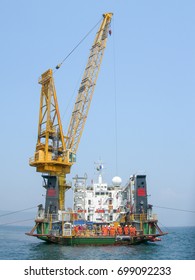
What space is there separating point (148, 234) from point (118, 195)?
9.53m

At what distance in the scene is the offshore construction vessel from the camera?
151 feet

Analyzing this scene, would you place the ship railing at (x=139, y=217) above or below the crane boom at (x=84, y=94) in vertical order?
below

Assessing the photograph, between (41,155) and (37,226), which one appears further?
(41,155)

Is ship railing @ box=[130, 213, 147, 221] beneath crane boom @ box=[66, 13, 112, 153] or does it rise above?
beneath

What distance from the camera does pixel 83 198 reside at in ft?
183

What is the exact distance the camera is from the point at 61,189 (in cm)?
6594

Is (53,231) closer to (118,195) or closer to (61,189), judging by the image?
(118,195)

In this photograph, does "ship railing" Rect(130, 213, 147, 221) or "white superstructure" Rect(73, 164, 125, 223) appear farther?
"white superstructure" Rect(73, 164, 125, 223)

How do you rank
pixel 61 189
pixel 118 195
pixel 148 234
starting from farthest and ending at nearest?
pixel 61 189
pixel 118 195
pixel 148 234

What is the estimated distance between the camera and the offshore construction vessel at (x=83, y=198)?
45.9 meters

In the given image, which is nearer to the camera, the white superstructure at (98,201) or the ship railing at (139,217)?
the ship railing at (139,217)

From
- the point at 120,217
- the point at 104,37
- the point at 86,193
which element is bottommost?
the point at 120,217

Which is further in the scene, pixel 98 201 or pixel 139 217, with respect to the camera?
pixel 98 201
